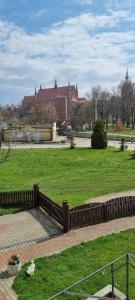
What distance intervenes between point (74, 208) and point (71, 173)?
12.7m

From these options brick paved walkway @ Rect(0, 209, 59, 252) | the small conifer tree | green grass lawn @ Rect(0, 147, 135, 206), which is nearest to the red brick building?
the small conifer tree

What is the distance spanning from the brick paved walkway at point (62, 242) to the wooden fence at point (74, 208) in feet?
0.99

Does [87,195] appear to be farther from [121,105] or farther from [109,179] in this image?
[121,105]

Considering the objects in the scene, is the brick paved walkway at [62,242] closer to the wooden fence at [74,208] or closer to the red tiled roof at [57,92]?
the wooden fence at [74,208]

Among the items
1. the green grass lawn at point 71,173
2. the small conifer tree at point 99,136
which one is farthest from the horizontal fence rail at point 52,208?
the small conifer tree at point 99,136

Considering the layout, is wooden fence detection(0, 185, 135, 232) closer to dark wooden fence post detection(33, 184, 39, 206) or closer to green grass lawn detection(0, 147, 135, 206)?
dark wooden fence post detection(33, 184, 39, 206)

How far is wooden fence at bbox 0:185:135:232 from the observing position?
14.5 meters

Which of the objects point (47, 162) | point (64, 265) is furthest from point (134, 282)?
point (47, 162)

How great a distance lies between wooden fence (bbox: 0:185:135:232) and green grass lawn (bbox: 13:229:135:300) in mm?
1565

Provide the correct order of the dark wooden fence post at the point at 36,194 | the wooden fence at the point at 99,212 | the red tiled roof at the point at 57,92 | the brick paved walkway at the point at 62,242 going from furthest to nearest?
the red tiled roof at the point at 57,92
the dark wooden fence post at the point at 36,194
the wooden fence at the point at 99,212
the brick paved walkway at the point at 62,242

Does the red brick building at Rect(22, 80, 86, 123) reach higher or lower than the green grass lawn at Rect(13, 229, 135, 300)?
higher

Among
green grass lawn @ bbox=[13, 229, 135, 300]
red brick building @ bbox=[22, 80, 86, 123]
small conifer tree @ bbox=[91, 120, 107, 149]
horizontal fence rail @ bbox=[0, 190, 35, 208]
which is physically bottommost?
green grass lawn @ bbox=[13, 229, 135, 300]

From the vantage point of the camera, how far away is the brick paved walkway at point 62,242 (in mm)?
12078

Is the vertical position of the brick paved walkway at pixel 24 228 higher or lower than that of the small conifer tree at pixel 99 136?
lower
